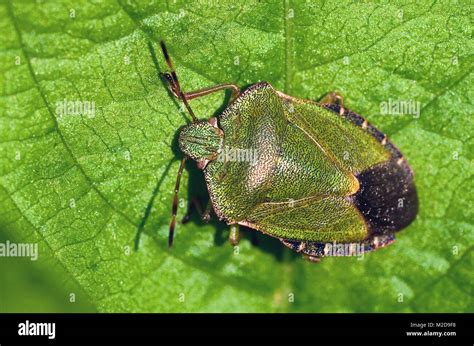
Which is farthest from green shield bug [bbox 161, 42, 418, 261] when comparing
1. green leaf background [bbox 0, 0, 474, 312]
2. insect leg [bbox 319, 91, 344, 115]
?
green leaf background [bbox 0, 0, 474, 312]

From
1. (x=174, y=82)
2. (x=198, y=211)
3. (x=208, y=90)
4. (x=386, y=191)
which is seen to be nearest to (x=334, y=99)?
(x=386, y=191)

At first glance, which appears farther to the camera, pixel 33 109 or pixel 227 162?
pixel 227 162

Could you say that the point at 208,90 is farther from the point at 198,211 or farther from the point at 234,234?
the point at 234,234

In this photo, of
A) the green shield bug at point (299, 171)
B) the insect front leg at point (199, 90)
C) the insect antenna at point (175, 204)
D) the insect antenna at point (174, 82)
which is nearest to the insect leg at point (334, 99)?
the green shield bug at point (299, 171)
